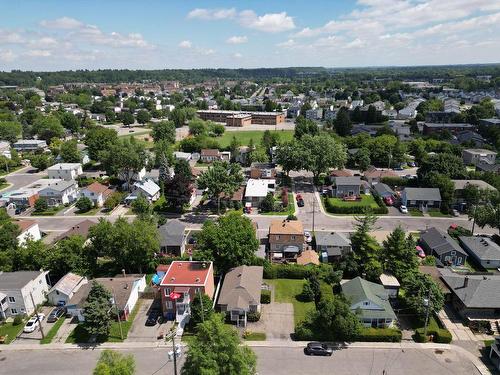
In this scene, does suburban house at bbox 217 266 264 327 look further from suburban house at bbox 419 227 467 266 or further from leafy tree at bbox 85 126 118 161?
leafy tree at bbox 85 126 118 161

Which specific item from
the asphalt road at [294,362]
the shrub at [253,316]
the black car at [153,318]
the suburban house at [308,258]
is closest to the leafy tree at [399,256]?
the suburban house at [308,258]

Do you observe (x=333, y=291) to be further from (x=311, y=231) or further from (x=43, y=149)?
(x=43, y=149)

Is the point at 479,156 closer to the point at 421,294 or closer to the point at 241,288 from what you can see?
the point at 421,294

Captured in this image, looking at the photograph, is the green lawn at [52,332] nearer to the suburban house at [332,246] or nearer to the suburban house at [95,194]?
the suburban house at [332,246]

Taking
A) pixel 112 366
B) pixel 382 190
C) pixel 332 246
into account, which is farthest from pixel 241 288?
pixel 382 190

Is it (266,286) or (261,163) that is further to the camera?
(261,163)

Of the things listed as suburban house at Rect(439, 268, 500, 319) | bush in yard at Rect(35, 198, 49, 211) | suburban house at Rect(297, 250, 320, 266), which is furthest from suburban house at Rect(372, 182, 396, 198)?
bush in yard at Rect(35, 198, 49, 211)

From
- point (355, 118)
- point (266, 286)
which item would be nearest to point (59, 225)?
point (266, 286)
